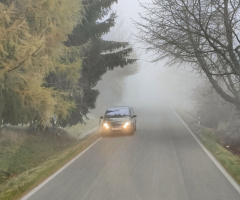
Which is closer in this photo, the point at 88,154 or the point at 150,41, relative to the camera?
the point at 88,154

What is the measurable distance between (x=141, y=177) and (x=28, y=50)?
16.1 ft

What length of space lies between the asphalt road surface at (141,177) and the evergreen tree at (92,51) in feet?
21.0

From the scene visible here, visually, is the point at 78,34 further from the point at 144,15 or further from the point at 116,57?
the point at 144,15

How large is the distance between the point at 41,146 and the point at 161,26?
336 inches

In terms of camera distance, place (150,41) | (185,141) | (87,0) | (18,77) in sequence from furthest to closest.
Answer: (87,0) → (150,41) → (185,141) → (18,77)

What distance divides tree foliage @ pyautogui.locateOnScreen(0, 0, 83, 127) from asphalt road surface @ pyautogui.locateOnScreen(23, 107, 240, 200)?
8.63 feet

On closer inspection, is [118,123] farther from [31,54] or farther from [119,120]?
[31,54]

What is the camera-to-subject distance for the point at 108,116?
1819 cm

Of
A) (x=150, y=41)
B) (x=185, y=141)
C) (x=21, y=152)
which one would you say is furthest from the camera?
(x=150, y=41)

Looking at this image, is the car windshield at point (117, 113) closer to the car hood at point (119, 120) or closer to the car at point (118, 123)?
the car at point (118, 123)

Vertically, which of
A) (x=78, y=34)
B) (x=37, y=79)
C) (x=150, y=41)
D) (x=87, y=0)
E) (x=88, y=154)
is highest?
(x=87, y=0)

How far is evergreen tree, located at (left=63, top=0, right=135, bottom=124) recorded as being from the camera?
61.2 ft

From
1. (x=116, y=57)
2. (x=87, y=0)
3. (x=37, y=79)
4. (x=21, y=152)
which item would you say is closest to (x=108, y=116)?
(x=116, y=57)

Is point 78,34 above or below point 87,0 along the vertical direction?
below
